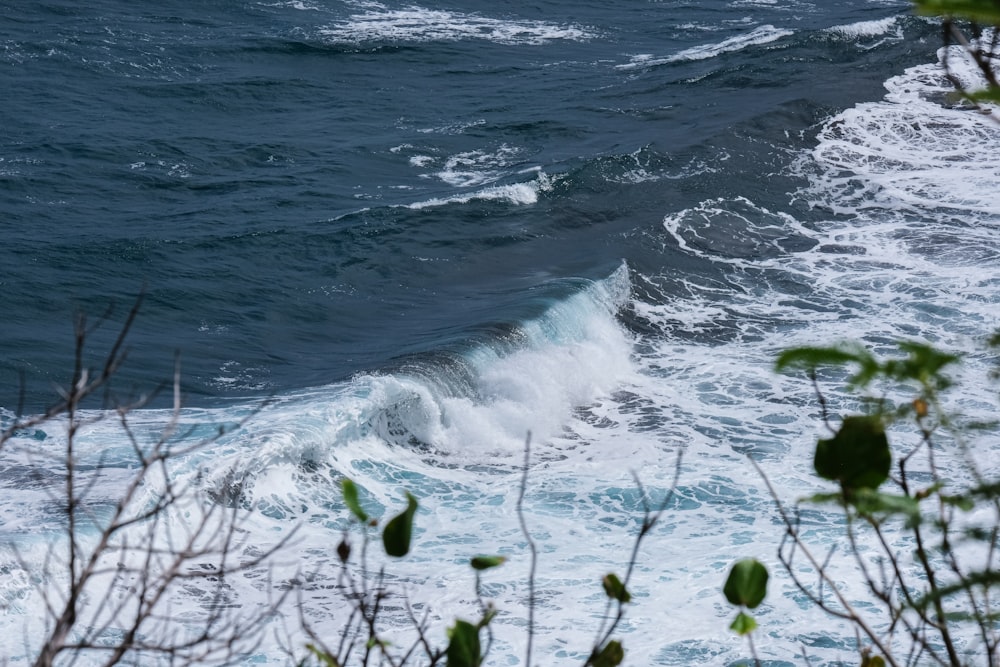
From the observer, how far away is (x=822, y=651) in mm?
8016

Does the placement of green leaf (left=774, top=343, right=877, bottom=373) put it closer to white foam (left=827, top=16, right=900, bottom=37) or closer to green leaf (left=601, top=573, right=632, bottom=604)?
green leaf (left=601, top=573, right=632, bottom=604)

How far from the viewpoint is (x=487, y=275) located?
1655 centimetres

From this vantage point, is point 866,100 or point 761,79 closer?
point 866,100

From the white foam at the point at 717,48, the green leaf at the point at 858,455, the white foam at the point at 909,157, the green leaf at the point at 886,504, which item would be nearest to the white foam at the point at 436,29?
the white foam at the point at 717,48

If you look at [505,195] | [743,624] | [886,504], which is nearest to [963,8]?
[886,504]

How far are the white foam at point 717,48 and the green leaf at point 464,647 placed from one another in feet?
92.6

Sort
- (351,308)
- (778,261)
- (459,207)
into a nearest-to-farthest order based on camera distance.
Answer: (351,308), (778,261), (459,207)

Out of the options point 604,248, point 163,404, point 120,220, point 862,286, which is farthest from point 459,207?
point 163,404

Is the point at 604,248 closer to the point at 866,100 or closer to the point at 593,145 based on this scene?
the point at 593,145

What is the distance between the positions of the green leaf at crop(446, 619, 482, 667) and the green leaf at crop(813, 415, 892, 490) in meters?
0.70

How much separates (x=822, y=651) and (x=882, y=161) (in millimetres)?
15756

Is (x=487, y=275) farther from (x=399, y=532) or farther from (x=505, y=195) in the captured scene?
(x=399, y=532)

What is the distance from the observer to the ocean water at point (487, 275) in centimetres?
972

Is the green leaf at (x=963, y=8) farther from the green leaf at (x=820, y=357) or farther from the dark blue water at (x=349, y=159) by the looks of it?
the dark blue water at (x=349, y=159)
